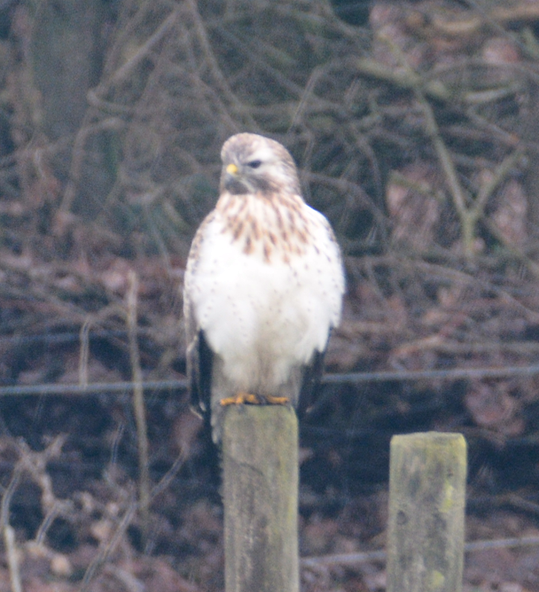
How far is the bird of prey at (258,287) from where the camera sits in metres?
2.61

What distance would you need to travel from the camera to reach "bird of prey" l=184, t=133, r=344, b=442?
2.61m

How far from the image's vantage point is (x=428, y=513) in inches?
57.1

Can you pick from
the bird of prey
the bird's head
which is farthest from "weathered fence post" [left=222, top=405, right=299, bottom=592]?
the bird's head

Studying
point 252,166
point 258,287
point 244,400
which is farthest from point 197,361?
point 252,166

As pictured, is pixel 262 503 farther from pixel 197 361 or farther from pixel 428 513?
pixel 197 361

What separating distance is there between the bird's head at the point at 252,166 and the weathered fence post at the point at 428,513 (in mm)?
1585

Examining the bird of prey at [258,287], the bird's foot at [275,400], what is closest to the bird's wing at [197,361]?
the bird of prey at [258,287]

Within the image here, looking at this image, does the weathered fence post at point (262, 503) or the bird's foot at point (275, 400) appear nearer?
the weathered fence post at point (262, 503)

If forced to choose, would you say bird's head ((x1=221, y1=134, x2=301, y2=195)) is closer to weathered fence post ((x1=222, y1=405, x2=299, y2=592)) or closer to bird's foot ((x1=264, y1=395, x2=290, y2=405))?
bird's foot ((x1=264, y1=395, x2=290, y2=405))

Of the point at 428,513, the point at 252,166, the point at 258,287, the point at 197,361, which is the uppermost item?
the point at 252,166

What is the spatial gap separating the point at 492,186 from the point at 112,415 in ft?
8.19

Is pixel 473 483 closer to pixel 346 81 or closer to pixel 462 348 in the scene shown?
pixel 462 348

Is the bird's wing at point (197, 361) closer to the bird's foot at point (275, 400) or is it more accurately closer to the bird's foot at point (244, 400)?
the bird's foot at point (244, 400)

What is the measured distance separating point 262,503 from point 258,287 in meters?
1.16
